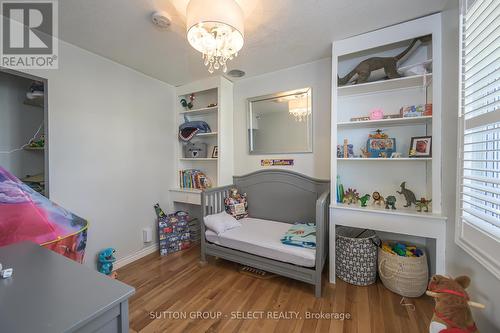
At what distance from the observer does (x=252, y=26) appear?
1575mm

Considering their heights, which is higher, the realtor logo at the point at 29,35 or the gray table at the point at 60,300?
the realtor logo at the point at 29,35

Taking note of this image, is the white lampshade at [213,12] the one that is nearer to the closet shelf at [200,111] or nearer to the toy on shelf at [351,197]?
the closet shelf at [200,111]

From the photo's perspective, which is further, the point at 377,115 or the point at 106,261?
the point at 106,261

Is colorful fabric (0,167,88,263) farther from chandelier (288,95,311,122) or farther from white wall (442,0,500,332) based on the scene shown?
white wall (442,0,500,332)

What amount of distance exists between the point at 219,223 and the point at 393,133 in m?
1.89

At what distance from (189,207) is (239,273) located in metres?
1.31

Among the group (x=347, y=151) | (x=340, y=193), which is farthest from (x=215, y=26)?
(x=340, y=193)

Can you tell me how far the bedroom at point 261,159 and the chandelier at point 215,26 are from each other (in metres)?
0.01

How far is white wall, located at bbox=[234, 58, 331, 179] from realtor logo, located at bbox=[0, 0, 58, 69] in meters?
1.79

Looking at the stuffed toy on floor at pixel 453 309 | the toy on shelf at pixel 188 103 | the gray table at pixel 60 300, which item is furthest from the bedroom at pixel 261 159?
the toy on shelf at pixel 188 103

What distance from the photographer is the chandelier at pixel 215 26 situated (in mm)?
1115

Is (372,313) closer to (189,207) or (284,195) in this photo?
(284,195)

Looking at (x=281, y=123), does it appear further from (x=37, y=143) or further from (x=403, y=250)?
(x=37, y=143)

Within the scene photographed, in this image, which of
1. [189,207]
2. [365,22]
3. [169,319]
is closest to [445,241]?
[365,22]
